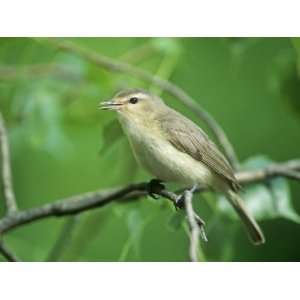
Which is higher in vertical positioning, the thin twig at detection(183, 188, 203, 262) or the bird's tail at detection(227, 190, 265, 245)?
the thin twig at detection(183, 188, 203, 262)

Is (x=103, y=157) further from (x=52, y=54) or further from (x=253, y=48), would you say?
(x=253, y=48)

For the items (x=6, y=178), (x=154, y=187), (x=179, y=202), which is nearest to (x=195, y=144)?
(x=154, y=187)

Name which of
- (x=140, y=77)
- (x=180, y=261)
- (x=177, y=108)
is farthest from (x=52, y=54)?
(x=180, y=261)

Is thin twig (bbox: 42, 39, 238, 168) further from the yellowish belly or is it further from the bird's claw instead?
the bird's claw

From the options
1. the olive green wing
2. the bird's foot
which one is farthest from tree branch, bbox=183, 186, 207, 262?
the olive green wing

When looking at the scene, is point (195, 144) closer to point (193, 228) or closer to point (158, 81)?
point (158, 81)

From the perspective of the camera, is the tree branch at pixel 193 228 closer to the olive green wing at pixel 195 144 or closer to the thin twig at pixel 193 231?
the thin twig at pixel 193 231
